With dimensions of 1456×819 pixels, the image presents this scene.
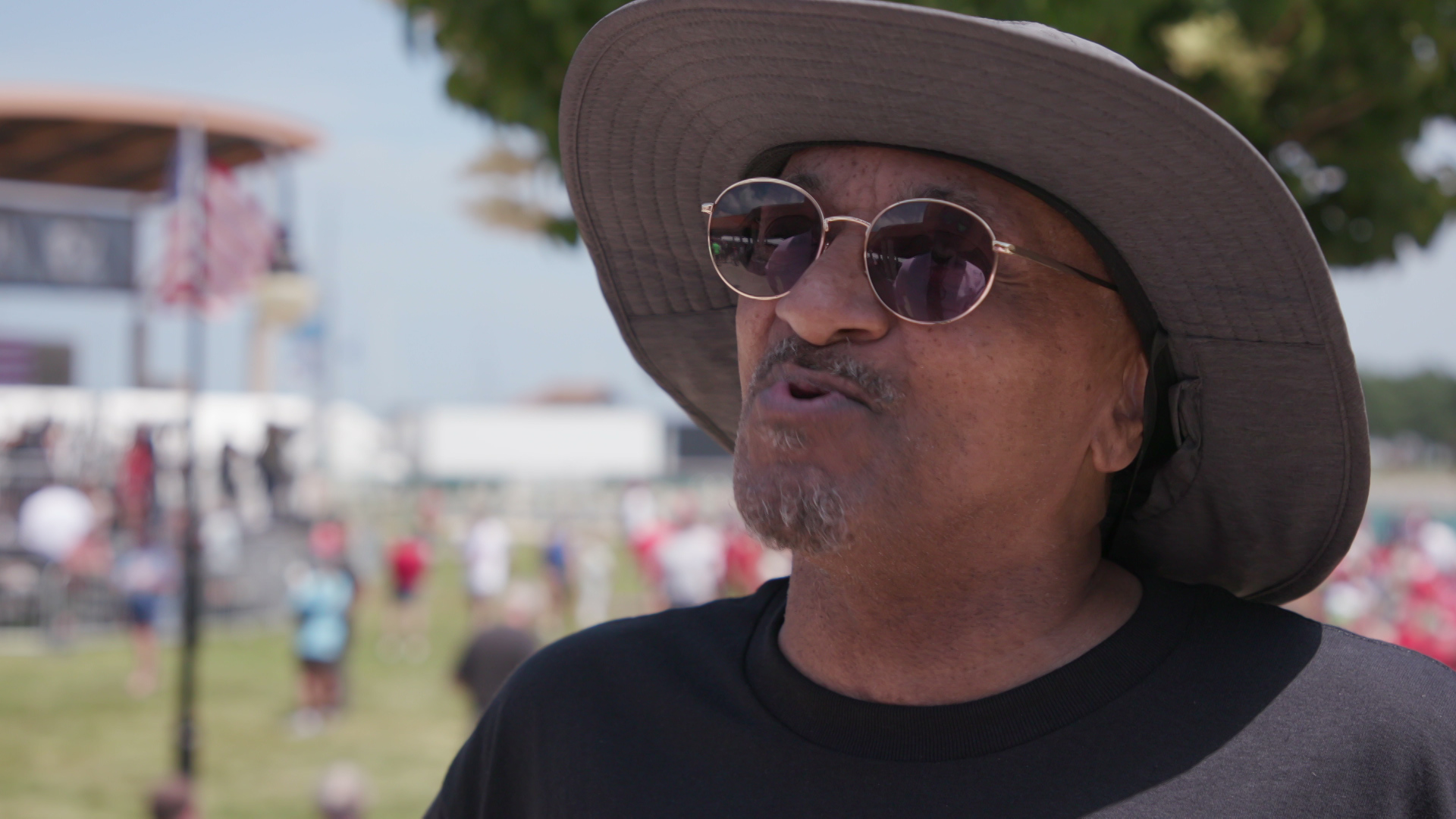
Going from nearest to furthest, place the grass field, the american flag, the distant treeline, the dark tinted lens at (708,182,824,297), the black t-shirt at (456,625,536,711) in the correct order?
the dark tinted lens at (708,182,824,297) < the american flag < the black t-shirt at (456,625,536,711) < the grass field < the distant treeline

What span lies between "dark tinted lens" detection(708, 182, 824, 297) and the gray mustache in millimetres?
84

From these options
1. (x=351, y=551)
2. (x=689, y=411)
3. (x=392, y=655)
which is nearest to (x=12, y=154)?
(x=351, y=551)

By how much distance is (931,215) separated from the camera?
55.5 inches

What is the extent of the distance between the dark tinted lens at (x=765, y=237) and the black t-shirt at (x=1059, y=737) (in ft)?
1.48

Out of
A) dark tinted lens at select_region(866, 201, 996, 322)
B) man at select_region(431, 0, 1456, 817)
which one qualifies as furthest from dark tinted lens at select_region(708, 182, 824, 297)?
dark tinted lens at select_region(866, 201, 996, 322)

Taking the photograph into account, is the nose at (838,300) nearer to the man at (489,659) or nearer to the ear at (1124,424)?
the ear at (1124,424)

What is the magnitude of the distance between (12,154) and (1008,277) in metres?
27.4

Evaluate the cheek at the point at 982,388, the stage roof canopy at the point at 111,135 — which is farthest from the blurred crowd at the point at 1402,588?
the stage roof canopy at the point at 111,135

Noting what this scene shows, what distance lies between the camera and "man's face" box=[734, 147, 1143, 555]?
1.38m

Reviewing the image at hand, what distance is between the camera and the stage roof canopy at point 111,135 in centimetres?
2066

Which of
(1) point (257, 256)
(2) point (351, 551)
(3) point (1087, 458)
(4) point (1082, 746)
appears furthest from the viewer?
(2) point (351, 551)

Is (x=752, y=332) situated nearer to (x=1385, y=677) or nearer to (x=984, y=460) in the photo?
(x=984, y=460)

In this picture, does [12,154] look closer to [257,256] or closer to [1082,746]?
[257,256]

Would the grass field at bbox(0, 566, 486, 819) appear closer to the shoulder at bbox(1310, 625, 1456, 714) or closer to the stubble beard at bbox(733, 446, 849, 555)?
the stubble beard at bbox(733, 446, 849, 555)
